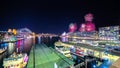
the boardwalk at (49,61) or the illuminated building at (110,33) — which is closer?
the boardwalk at (49,61)

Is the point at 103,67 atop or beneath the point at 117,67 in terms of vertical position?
beneath

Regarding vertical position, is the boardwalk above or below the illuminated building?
below

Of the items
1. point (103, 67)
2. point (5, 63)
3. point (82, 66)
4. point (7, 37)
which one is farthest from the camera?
point (7, 37)

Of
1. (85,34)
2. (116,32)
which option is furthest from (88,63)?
(85,34)

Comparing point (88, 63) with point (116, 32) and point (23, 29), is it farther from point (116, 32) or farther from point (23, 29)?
point (23, 29)

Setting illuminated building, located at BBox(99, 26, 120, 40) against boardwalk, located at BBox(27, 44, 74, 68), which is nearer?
boardwalk, located at BBox(27, 44, 74, 68)

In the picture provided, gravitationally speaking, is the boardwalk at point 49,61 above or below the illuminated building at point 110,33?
below

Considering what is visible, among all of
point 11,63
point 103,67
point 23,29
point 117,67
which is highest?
point 23,29

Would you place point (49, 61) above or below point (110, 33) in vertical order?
below

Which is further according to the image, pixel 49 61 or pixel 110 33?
pixel 110 33

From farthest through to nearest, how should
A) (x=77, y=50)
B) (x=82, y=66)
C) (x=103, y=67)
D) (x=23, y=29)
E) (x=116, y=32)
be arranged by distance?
(x=23, y=29) < (x=116, y=32) < (x=77, y=50) < (x=103, y=67) < (x=82, y=66)

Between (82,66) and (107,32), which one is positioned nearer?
(82,66)
